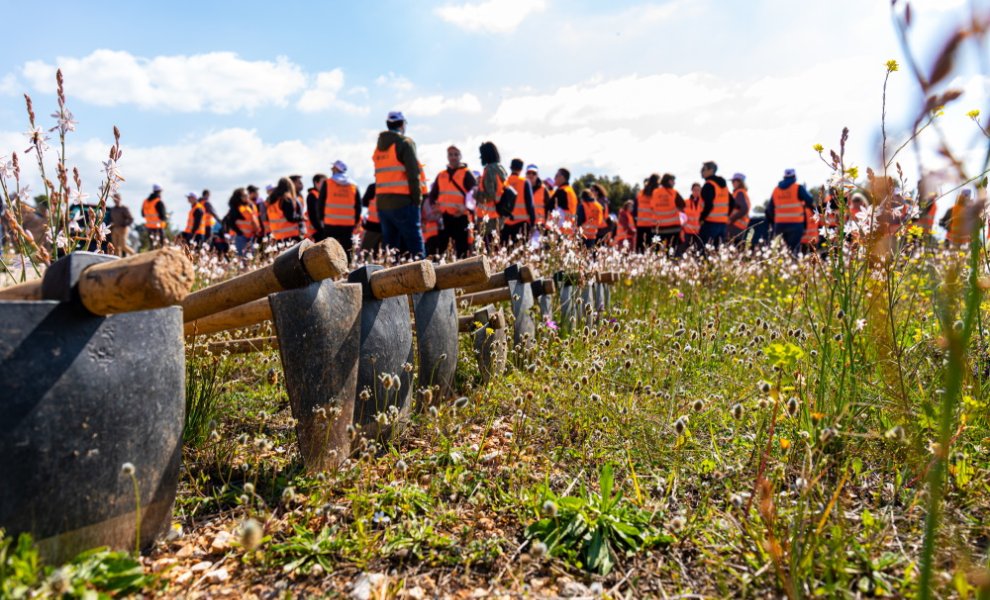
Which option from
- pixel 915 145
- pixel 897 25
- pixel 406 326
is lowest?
pixel 406 326

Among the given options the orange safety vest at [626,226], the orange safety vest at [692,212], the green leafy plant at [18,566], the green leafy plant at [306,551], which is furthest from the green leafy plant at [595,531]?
the orange safety vest at [692,212]

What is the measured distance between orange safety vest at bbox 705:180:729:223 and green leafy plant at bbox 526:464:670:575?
11.5 meters

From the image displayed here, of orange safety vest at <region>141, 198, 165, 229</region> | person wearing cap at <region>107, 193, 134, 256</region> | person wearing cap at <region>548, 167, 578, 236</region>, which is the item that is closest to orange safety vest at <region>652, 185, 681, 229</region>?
person wearing cap at <region>548, 167, 578, 236</region>

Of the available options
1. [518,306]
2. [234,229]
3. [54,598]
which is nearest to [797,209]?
[518,306]

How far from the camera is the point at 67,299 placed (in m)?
1.52

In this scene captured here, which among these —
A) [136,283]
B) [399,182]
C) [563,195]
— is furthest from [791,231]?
[136,283]

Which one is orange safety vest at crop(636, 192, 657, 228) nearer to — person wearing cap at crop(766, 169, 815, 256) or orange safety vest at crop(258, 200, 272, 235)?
person wearing cap at crop(766, 169, 815, 256)

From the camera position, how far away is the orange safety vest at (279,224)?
11.5 meters

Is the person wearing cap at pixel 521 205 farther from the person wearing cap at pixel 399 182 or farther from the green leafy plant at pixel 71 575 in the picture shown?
the green leafy plant at pixel 71 575

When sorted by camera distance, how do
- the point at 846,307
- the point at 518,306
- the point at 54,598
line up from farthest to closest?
the point at 518,306 < the point at 846,307 < the point at 54,598

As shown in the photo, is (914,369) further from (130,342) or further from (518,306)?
(130,342)

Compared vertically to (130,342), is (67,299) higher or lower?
higher

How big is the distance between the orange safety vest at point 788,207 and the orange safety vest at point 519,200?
5.65m

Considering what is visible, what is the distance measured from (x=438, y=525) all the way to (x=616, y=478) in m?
0.70
